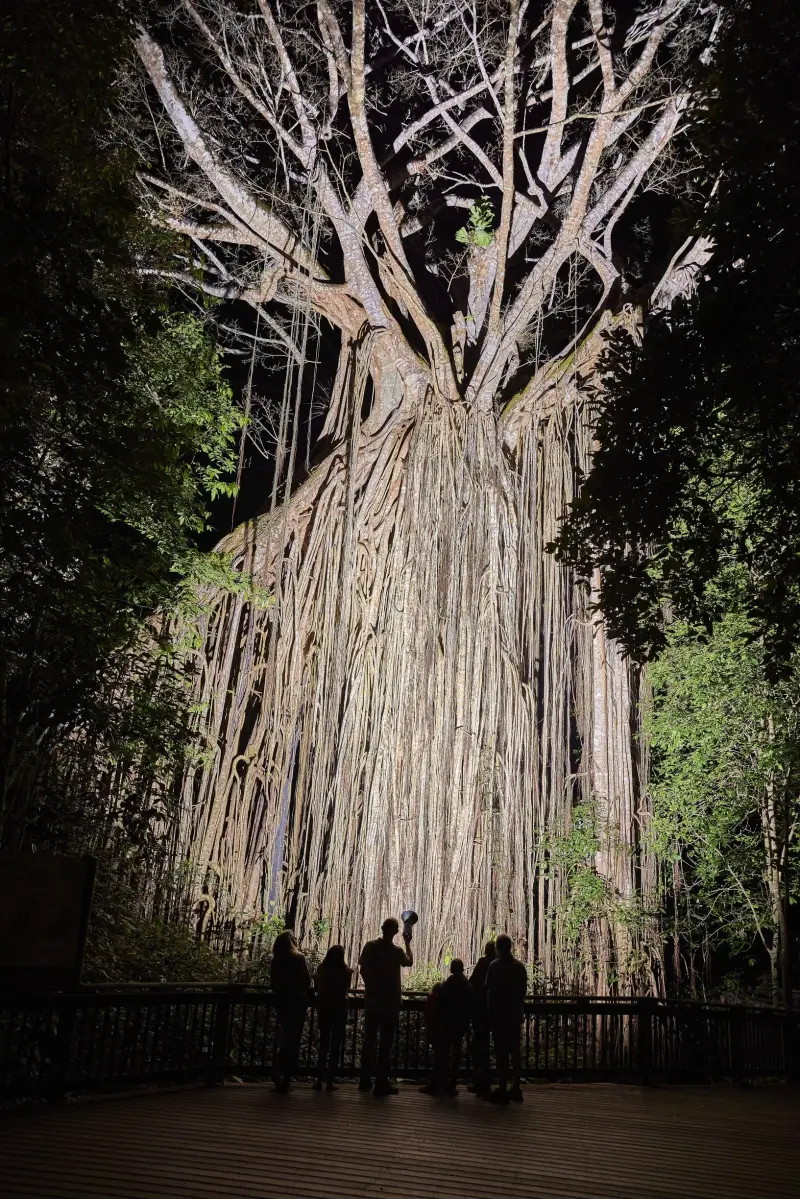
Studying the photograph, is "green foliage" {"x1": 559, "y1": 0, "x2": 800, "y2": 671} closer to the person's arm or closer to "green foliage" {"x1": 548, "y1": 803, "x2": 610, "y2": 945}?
the person's arm

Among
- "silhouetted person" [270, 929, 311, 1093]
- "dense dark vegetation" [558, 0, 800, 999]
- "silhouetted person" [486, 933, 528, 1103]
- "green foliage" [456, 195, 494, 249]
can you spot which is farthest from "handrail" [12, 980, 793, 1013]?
"green foliage" [456, 195, 494, 249]

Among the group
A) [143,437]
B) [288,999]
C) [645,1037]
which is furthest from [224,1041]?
[143,437]

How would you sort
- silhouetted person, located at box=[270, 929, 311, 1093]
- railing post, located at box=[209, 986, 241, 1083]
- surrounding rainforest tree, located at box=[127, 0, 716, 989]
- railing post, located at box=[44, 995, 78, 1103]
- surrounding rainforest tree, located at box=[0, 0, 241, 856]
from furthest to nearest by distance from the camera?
surrounding rainforest tree, located at box=[127, 0, 716, 989] < railing post, located at box=[209, 986, 241, 1083] < silhouetted person, located at box=[270, 929, 311, 1093] < railing post, located at box=[44, 995, 78, 1103] < surrounding rainforest tree, located at box=[0, 0, 241, 856]

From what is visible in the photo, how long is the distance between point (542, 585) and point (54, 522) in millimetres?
7258

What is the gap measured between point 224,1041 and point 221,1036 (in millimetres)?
36

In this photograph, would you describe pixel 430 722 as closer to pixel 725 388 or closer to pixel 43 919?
pixel 43 919

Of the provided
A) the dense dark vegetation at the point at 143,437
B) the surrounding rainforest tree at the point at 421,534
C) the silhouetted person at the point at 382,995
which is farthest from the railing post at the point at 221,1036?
the surrounding rainforest tree at the point at 421,534

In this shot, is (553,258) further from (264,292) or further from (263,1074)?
(263,1074)

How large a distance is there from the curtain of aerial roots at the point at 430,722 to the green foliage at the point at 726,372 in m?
4.20

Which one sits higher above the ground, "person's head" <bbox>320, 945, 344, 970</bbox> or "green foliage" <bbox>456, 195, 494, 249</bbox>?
"green foliage" <bbox>456, 195, 494, 249</bbox>

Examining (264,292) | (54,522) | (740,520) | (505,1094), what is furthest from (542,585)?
(54,522)

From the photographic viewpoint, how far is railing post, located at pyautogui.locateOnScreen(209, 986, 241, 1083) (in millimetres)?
5520

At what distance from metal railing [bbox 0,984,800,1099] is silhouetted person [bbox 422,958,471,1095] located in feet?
1.13

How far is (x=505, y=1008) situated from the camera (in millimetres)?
5477
